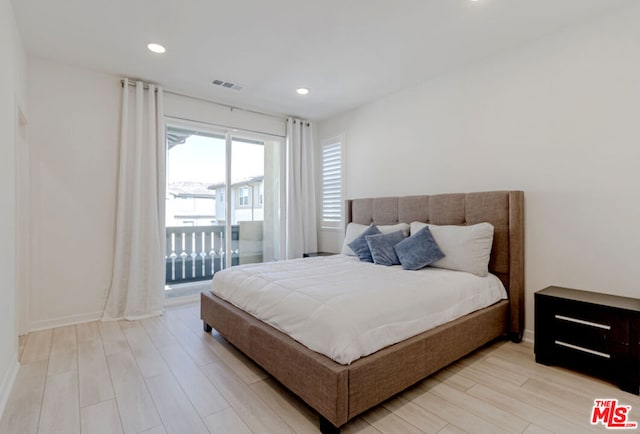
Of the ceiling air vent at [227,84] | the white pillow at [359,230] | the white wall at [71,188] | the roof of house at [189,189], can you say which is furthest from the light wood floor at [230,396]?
the ceiling air vent at [227,84]

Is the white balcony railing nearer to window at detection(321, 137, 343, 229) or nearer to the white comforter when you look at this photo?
window at detection(321, 137, 343, 229)

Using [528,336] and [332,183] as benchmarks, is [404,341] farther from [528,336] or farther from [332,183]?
[332,183]

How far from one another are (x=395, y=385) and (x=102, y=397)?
1825mm

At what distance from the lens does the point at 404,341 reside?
75.7 inches

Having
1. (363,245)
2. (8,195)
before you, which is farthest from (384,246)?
(8,195)

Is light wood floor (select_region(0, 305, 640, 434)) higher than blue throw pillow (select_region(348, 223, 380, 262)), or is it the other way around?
blue throw pillow (select_region(348, 223, 380, 262))

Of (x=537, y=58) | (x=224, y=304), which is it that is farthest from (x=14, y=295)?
(x=537, y=58)

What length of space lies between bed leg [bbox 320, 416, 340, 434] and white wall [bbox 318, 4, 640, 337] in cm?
219

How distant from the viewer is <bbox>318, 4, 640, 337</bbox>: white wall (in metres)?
2.32

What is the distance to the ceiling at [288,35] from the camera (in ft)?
7.65

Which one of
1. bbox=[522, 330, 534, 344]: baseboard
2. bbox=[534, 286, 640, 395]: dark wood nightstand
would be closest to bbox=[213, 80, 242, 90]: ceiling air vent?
bbox=[534, 286, 640, 395]: dark wood nightstand

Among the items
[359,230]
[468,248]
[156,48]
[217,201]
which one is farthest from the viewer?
[217,201]

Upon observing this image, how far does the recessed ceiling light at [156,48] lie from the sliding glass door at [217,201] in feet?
3.69

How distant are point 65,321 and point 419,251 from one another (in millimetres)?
3679
